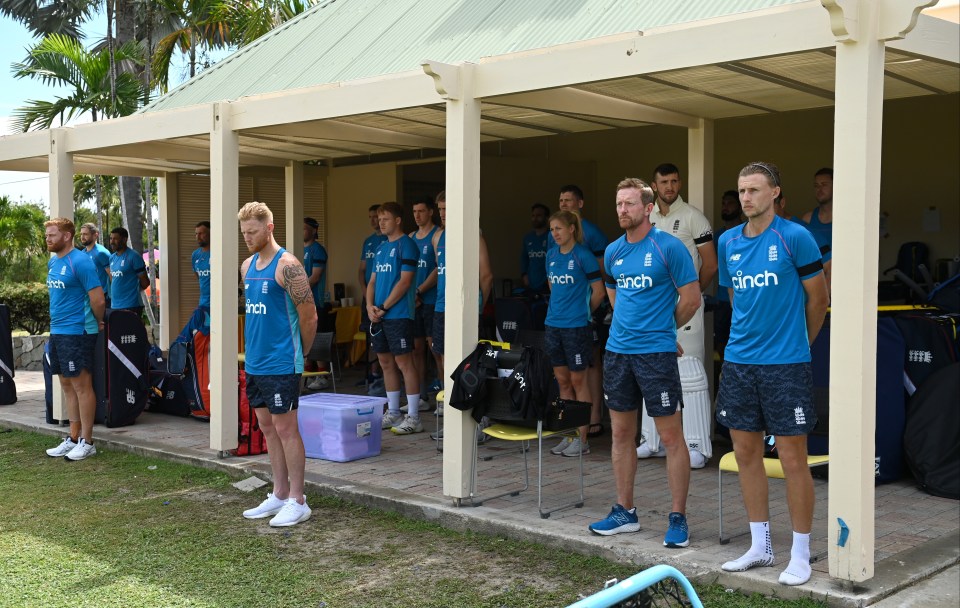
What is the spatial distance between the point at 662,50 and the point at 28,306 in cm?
1305

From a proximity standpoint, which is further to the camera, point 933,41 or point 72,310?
point 72,310

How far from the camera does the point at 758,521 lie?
4.53 metres

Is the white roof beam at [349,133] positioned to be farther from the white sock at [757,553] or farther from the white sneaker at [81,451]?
the white sock at [757,553]

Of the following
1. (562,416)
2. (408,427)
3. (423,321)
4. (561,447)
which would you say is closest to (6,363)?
(423,321)

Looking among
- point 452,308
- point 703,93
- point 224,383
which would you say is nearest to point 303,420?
point 224,383

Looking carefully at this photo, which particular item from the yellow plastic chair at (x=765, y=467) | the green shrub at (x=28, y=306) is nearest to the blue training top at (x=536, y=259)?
the yellow plastic chair at (x=765, y=467)

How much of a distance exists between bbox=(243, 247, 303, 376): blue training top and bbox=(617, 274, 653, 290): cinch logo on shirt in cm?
187

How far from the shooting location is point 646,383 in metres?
4.98

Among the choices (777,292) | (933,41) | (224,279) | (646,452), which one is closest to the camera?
(777,292)

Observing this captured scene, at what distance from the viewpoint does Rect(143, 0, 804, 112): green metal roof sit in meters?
6.05

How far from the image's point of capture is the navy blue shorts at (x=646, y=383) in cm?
495

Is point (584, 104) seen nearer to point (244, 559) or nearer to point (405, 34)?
point (405, 34)

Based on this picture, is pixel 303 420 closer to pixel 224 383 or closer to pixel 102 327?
pixel 224 383

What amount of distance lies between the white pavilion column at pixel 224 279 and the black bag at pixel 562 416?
104 inches
